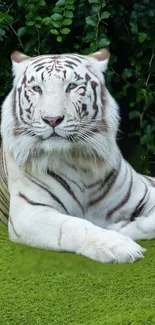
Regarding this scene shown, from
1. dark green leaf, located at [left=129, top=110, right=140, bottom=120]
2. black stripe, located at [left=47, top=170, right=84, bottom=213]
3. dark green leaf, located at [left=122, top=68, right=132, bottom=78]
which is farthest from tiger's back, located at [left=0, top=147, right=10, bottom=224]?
dark green leaf, located at [left=129, top=110, right=140, bottom=120]

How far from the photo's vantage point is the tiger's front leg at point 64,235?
3.54 metres

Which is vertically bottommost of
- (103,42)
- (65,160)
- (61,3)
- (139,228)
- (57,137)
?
(139,228)

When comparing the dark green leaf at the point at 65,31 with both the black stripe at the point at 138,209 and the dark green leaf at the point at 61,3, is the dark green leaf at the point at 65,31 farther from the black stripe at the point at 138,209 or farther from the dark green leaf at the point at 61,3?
the black stripe at the point at 138,209

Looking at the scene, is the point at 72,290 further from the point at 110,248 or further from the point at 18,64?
the point at 18,64

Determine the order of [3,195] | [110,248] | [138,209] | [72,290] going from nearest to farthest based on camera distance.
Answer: [72,290]
[110,248]
[138,209]
[3,195]

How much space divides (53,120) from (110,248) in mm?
728

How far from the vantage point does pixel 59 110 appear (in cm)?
379

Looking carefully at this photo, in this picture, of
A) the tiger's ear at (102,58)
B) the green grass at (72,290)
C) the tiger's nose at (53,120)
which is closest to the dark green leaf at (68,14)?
the tiger's ear at (102,58)

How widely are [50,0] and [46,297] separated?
2.98 meters

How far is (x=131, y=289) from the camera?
133 inches

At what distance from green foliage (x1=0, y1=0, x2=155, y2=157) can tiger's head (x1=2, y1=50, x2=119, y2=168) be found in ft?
3.28

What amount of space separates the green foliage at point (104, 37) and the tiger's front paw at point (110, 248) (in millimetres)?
1924

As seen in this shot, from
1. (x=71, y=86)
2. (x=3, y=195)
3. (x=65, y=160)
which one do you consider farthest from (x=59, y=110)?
(x=3, y=195)

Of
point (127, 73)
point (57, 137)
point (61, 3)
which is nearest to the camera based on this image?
point (57, 137)
